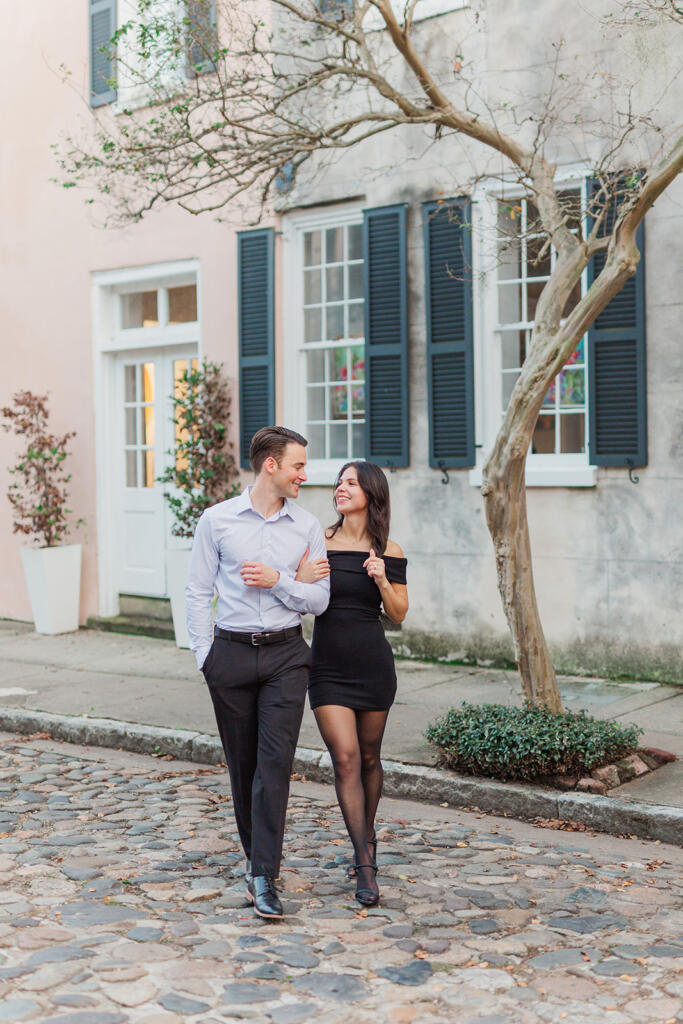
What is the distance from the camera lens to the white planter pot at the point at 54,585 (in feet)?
42.0

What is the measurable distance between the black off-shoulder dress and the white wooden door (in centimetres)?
733

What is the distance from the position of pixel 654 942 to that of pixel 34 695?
6.12 metres

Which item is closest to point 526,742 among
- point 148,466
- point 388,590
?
point 388,590

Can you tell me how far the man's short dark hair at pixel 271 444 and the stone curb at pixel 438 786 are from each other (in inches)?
95.3

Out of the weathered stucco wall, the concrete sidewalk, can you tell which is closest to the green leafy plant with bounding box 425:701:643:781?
the concrete sidewalk

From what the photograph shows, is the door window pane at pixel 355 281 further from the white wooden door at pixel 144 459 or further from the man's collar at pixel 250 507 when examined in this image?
the man's collar at pixel 250 507

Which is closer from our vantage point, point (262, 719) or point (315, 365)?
point (262, 719)

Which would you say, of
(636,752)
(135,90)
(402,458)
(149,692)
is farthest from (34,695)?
(135,90)

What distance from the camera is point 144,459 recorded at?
42.8ft

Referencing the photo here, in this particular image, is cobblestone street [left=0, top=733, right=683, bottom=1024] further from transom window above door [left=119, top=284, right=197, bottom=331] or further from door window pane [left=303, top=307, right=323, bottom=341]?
transom window above door [left=119, top=284, right=197, bottom=331]

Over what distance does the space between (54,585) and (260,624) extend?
806 centimetres

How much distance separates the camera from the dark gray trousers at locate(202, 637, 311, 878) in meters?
5.08

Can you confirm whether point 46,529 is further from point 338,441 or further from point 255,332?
point 338,441

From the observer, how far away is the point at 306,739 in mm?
8000
